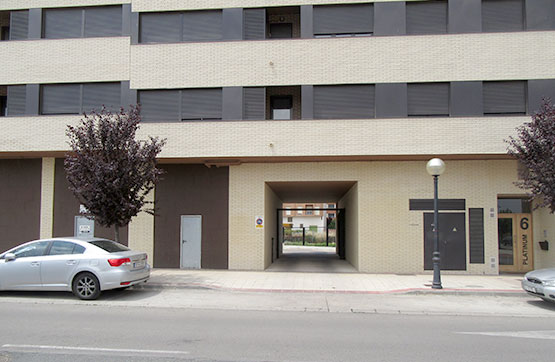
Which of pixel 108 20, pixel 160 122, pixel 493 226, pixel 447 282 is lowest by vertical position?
pixel 447 282

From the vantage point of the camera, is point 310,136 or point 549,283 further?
point 310,136

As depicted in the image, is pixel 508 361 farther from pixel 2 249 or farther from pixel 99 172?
pixel 2 249

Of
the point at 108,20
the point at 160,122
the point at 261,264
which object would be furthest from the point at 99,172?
the point at 108,20

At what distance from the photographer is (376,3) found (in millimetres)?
15070

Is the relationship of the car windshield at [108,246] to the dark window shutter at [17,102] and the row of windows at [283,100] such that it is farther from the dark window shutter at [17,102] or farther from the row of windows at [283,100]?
the dark window shutter at [17,102]

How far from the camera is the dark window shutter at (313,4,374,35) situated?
15289mm

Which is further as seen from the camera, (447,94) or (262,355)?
(447,94)

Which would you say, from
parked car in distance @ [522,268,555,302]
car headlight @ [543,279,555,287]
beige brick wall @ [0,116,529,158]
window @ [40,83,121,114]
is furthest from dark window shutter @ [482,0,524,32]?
window @ [40,83,121,114]

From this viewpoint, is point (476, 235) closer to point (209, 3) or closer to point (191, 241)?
point (191, 241)

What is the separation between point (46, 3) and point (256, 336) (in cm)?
1572

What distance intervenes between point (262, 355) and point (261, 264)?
9.47m

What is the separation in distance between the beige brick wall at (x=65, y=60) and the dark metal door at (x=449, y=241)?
12.3 metres

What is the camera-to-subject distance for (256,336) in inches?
278

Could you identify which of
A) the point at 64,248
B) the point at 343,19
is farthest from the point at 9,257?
the point at 343,19
